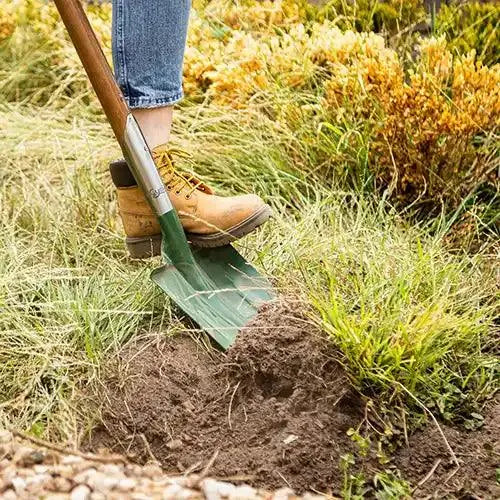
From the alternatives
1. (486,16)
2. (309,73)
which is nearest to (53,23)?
(309,73)

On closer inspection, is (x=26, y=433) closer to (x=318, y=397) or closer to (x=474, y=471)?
(x=318, y=397)

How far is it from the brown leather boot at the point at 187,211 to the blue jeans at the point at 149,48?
187mm

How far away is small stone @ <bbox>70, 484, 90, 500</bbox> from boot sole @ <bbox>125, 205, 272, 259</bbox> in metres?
0.91

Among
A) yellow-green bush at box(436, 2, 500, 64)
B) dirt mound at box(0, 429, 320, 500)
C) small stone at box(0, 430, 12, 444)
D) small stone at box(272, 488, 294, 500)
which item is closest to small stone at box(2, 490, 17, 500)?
dirt mound at box(0, 429, 320, 500)

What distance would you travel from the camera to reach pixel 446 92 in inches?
149

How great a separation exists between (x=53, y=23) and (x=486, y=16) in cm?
202

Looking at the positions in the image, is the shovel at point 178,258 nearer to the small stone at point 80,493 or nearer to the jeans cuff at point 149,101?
the jeans cuff at point 149,101

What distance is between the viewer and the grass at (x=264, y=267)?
2.74 meters

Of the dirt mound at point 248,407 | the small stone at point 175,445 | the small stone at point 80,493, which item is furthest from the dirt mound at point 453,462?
the small stone at point 80,493

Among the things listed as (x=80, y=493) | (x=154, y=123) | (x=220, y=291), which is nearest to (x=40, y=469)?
(x=80, y=493)

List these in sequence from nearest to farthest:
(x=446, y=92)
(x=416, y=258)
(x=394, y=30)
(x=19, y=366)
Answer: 1. (x=19, y=366)
2. (x=416, y=258)
3. (x=446, y=92)
4. (x=394, y=30)

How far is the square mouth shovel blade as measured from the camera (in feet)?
9.70

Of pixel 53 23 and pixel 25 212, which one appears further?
pixel 53 23

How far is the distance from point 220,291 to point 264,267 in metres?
0.21
